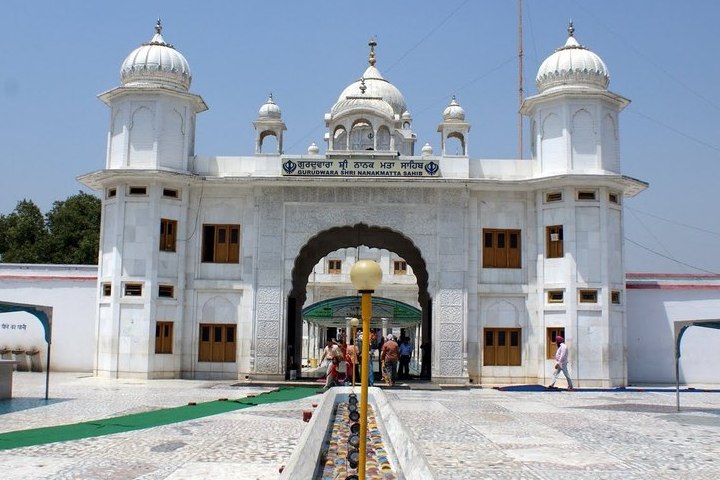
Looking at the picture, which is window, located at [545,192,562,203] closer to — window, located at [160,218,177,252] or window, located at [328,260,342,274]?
window, located at [160,218,177,252]

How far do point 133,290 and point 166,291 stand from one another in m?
0.84

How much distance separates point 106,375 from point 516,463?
13.8m

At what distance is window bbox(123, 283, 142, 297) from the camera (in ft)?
64.2

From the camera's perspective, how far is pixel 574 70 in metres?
20.3

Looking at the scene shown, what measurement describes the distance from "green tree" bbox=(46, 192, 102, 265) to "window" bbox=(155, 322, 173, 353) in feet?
61.6

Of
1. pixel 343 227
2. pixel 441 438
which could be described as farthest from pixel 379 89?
pixel 441 438

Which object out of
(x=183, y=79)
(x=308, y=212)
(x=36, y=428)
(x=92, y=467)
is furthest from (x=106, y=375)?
(x=92, y=467)

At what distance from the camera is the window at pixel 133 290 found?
19.6 metres

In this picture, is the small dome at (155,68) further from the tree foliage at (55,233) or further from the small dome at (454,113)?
the tree foliage at (55,233)

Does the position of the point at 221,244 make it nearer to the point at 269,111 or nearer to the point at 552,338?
the point at 269,111

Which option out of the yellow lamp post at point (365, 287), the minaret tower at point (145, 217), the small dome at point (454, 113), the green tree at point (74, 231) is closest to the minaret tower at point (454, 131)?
the small dome at point (454, 113)

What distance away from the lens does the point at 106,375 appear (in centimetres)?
1930

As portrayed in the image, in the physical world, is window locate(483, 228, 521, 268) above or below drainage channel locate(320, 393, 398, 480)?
above

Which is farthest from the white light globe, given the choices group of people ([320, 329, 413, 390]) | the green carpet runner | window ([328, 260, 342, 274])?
window ([328, 260, 342, 274])
